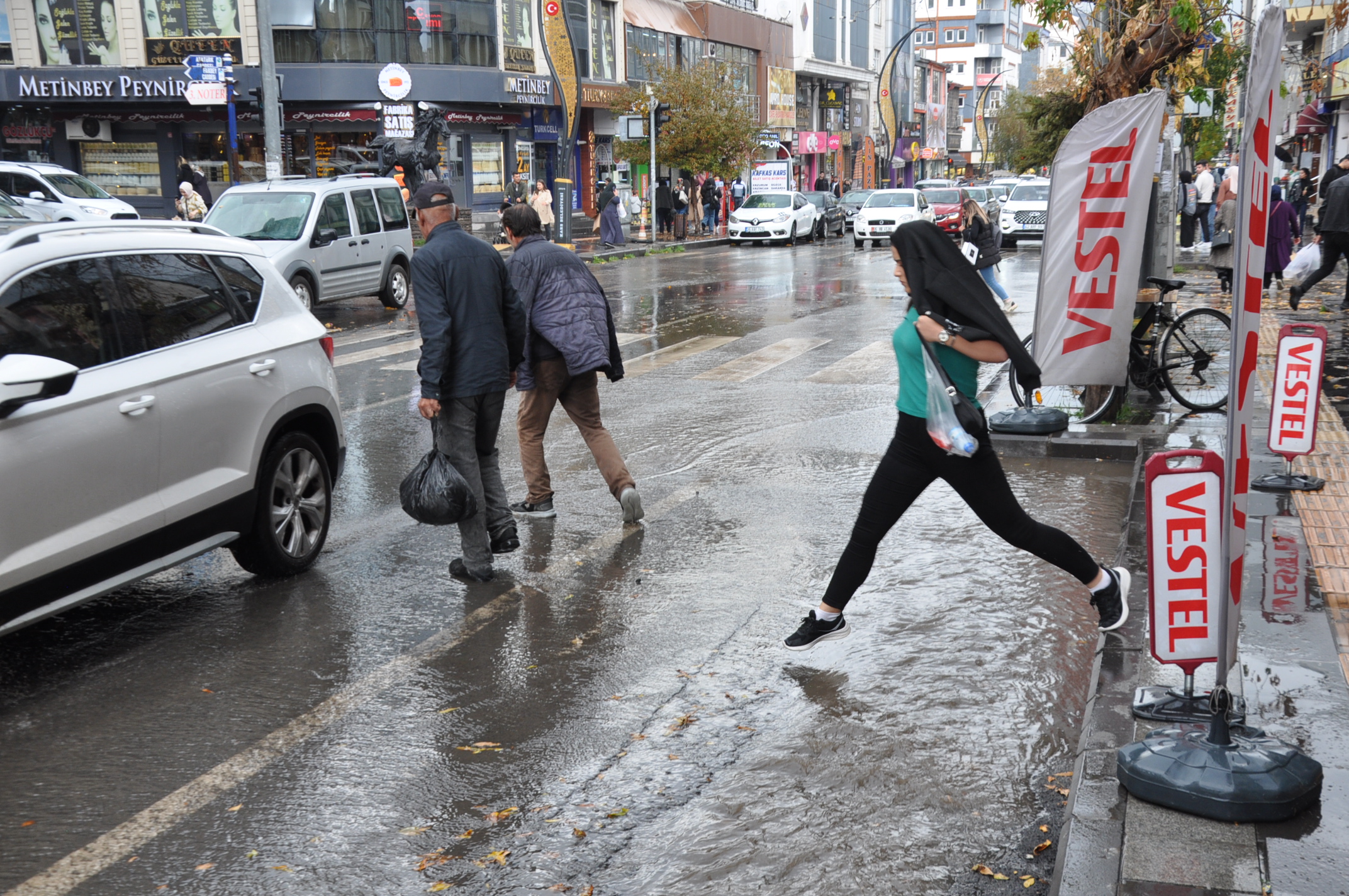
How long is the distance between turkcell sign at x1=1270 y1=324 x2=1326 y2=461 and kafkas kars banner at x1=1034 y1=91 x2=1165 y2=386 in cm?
153

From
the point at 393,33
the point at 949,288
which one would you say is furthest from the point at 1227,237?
the point at 393,33

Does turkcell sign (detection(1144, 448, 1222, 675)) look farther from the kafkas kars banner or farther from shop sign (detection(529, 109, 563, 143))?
shop sign (detection(529, 109, 563, 143))

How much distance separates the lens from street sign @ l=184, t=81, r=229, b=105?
24.0 m

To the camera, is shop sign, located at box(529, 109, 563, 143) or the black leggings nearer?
the black leggings

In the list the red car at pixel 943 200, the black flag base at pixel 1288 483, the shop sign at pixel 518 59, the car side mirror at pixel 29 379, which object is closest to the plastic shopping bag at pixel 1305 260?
the black flag base at pixel 1288 483

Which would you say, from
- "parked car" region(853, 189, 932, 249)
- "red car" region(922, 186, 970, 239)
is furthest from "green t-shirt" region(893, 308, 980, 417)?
"red car" region(922, 186, 970, 239)

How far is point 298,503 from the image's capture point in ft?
21.1

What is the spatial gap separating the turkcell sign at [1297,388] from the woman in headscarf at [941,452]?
2145 mm

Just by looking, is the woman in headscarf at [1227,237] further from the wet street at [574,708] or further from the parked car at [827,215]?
the parked car at [827,215]

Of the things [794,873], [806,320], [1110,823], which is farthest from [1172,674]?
[806,320]

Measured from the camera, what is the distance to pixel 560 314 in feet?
23.4

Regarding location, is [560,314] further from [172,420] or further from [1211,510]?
[1211,510]

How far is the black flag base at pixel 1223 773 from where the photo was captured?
3.48m

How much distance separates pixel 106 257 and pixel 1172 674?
4507 mm
